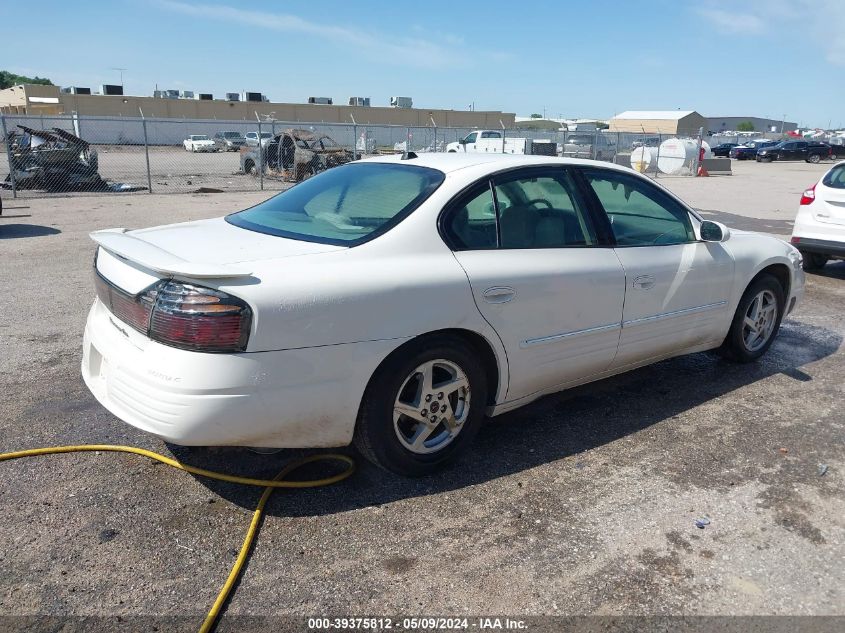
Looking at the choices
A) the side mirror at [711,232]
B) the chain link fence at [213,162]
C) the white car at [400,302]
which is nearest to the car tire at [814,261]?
the white car at [400,302]

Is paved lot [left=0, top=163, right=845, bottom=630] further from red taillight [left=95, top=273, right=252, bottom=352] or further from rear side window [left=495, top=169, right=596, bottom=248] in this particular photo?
rear side window [left=495, top=169, right=596, bottom=248]

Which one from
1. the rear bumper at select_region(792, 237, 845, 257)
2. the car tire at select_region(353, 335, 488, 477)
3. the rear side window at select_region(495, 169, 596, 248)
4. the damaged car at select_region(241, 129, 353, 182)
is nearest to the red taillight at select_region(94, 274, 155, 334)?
the car tire at select_region(353, 335, 488, 477)

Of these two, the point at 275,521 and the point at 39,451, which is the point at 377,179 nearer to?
the point at 275,521

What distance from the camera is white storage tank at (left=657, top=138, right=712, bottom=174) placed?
29422mm

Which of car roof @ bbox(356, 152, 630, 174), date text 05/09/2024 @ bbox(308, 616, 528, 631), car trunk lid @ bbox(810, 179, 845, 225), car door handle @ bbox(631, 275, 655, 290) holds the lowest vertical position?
date text 05/09/2024 @ bbox(308, 616, 528, 631)

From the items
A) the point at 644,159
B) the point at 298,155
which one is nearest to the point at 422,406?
the point at 298,155

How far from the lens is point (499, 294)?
3391 mm

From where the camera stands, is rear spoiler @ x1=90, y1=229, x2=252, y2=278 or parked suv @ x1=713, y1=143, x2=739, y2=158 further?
parked suv @ x1=713, y1=143, x2=739, y2=158

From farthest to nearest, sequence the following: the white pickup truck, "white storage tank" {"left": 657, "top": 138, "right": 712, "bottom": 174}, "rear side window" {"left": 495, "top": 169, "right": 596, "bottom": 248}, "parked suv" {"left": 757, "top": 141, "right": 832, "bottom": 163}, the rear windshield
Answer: "parked suv" {"left": 757, "top": 141, "right": 832, "bottom": 163} → "white storage tank" {"left": 657, "top": 138, "right": 712, "bottom": 174} → the white pickup truck → "rear side window" {"left": 495, "top": 169, "right": 596, "bottom": 248} → the rear windshield

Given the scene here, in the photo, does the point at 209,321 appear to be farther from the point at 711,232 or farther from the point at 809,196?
the point at 809,196

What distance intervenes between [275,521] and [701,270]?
3044mm

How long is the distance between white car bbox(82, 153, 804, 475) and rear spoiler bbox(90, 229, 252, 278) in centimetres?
1

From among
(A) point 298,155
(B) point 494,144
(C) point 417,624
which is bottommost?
(C) point 417,624

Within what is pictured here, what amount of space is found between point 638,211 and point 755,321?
1.43 metres
